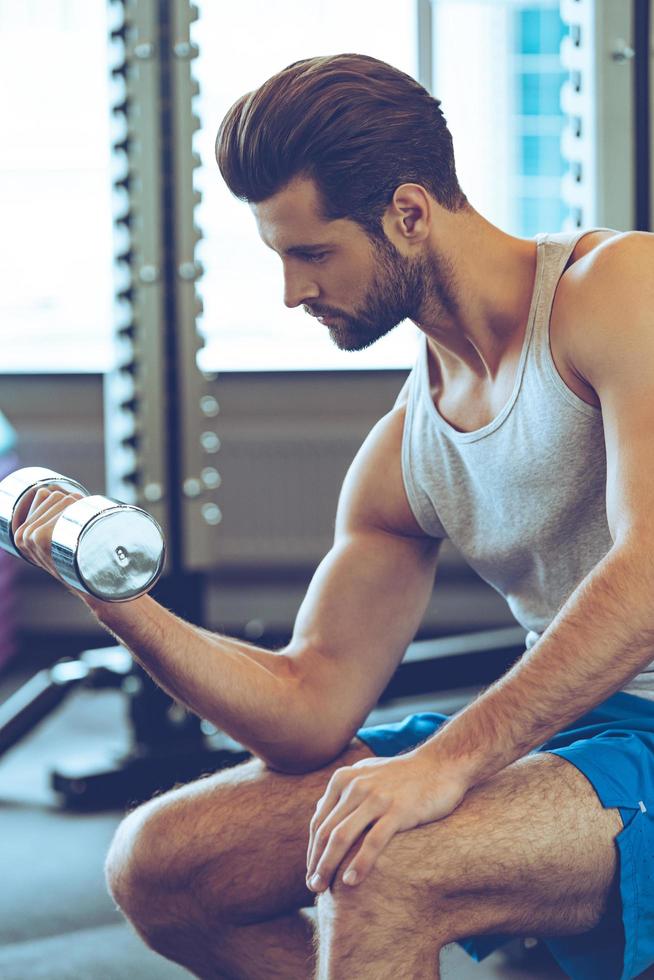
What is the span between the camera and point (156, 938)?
147cm

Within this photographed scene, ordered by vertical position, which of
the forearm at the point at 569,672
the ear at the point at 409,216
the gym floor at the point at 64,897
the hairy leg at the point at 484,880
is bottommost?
the gym floor at the point at 64,897

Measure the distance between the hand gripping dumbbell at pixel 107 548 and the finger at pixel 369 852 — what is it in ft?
1.04

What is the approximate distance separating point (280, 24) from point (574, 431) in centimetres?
295

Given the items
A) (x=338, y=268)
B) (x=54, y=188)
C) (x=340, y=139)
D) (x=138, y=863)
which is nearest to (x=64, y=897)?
(x=138, y=863)

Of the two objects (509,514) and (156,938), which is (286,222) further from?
(156,938)

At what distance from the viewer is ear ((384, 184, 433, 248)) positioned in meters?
1.42

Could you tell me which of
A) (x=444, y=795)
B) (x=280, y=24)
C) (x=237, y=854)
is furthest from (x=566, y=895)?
(x=280, y=24)

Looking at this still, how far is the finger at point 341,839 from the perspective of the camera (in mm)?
1149

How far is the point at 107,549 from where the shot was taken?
1.16m

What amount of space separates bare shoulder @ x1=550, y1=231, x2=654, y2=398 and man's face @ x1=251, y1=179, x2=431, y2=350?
0.18 m

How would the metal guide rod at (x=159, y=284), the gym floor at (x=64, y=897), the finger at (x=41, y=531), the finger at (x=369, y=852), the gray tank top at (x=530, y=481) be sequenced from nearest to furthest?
the finger at (x=369, y=852)
the finger at (x=41, y=531)
the gray tank top at (x=530, y=481)
the gym floor at (x=64, y=897)
the metal guide rod at (x=159, y=284)

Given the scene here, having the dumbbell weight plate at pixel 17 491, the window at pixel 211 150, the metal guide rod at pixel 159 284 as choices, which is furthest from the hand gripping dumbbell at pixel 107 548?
the window at pixel 211 150

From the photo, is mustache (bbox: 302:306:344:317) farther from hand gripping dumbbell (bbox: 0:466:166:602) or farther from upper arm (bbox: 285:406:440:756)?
hand gripping dumbbell (bbox: 0:466:166:602)

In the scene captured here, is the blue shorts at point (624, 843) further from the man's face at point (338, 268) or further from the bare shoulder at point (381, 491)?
the man's face at point (338, 268)
